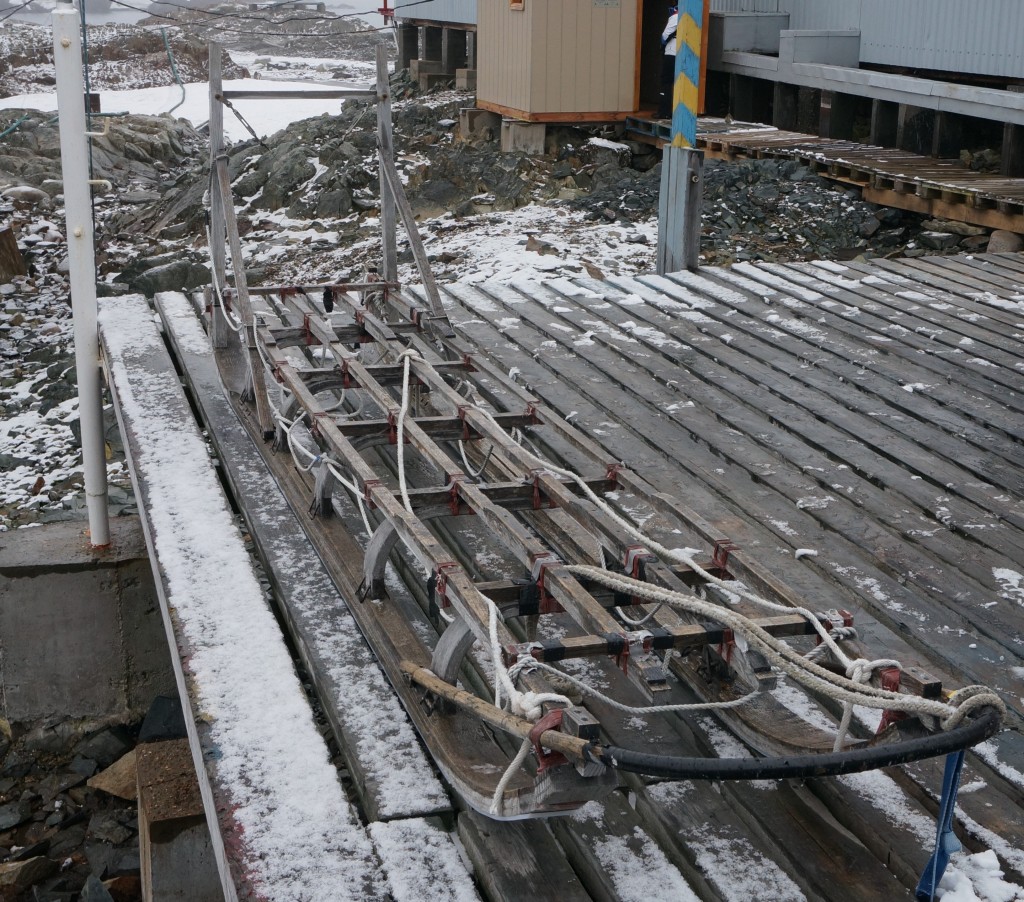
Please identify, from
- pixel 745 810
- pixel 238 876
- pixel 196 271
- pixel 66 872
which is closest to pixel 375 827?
A: pixel 238 876

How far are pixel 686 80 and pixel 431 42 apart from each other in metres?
17.5

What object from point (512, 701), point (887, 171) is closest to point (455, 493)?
point (512, 701)

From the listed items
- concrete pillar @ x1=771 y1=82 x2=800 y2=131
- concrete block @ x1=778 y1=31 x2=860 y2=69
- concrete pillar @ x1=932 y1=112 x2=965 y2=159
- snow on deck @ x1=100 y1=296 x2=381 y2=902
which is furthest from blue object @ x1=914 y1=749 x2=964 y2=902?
concrete pillar @ x1=771 y1=82 x2=800 y2=131

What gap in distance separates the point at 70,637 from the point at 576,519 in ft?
9.78

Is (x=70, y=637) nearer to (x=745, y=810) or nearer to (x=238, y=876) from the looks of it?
(x=238, y=876)

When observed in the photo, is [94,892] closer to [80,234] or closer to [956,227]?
[80,234]

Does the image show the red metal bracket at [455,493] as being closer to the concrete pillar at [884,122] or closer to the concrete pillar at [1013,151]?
the concrete pillar at [1013,151]

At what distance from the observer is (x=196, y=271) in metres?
12.1

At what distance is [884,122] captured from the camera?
43.0 ft

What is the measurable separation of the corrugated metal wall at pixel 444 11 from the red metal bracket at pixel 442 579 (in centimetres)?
1886

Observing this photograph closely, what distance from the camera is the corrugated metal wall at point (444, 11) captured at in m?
20.9

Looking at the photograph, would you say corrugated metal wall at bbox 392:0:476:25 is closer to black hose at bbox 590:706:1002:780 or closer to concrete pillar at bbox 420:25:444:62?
concrete pillar at bbox 420:25:444:62

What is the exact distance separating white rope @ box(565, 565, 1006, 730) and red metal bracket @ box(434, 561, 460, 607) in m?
0.45

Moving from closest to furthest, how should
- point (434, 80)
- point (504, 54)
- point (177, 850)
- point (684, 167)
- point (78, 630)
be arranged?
point (177, 850)
point (78, 630)
point (684, 167)
point (504, 54)
point (434, 80)
